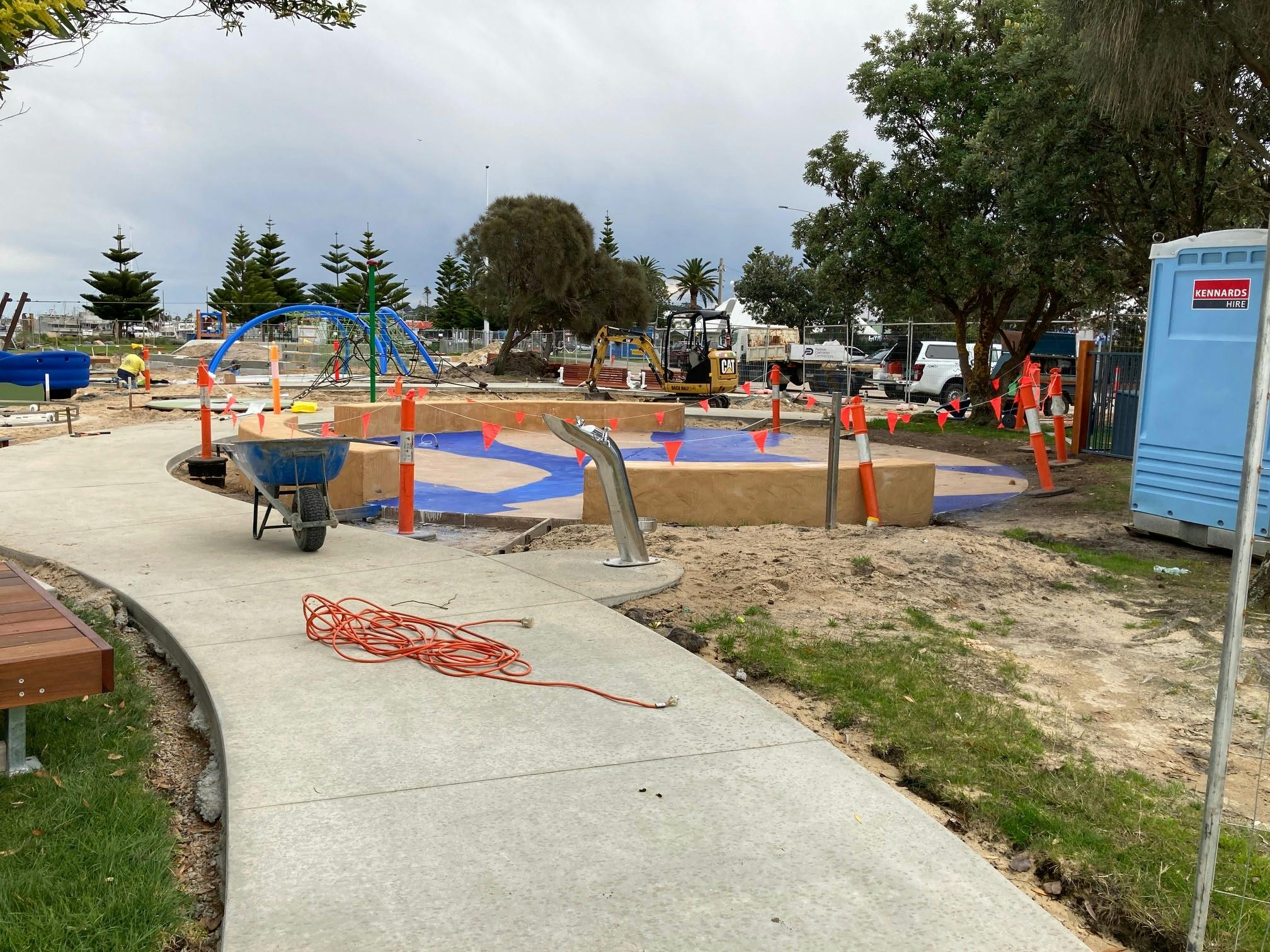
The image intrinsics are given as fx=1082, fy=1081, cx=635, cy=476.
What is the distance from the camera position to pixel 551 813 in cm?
360

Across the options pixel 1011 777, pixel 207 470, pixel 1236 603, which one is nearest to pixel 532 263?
pixel 207 470

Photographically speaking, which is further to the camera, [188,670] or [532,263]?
[532,263]

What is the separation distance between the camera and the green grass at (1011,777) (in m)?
3.35

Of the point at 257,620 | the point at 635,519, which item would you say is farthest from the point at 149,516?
the point at 635,519

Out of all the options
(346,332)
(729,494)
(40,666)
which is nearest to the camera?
(40,666)

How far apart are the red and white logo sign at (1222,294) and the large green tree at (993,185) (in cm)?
762

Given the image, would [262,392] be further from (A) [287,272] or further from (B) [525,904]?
(A) [287,272]

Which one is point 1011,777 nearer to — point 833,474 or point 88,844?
point 88,844

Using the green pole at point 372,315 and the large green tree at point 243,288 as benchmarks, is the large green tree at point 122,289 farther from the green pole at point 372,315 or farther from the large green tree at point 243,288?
the green pole at point 372,315

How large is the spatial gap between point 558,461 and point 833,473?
8.50 m

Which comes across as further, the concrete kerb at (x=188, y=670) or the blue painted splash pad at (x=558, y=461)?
the blue painted splash pad at (x=558, y=461)

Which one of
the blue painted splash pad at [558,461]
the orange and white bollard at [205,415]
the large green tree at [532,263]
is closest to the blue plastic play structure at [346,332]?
the large green tree at [532,263]

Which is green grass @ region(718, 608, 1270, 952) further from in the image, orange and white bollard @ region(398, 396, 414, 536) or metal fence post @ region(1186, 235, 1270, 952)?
orange and white bollard @ region(398, 396, 414, 536)

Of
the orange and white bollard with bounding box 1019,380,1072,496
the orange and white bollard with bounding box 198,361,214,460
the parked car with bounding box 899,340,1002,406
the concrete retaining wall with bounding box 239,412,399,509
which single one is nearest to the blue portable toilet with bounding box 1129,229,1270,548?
the orange and white bollard with bounding box 1019,380,1072,496
